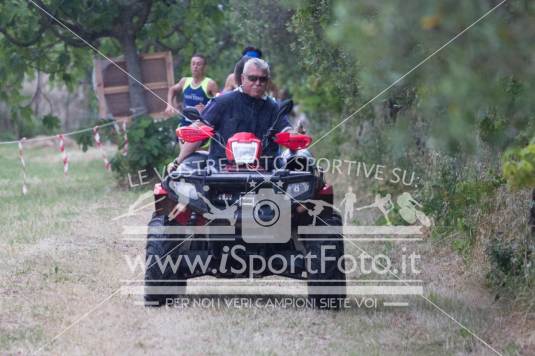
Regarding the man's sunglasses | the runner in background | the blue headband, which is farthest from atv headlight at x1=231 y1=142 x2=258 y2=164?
the runner in background

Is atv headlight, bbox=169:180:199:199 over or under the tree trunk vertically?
under

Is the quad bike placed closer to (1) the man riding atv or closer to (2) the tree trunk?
(1) the man riding atv

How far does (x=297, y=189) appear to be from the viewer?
8609 millimetres

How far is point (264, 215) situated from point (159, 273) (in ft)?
3.60

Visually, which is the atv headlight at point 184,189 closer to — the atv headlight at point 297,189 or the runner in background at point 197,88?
the atv headlight at point 297,189

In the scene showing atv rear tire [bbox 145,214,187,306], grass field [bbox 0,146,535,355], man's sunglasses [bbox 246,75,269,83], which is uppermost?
man's sunglasses [bbox 246,75,269,83]

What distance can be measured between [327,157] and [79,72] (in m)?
5.07

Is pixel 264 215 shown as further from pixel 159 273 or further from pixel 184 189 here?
pixel 159 273

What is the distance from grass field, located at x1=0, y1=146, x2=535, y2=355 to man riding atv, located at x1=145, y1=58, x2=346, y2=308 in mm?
360

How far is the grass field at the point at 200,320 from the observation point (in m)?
7.81

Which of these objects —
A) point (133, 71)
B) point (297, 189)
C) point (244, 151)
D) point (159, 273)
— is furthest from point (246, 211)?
point (133, 71)

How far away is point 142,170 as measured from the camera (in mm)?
19219

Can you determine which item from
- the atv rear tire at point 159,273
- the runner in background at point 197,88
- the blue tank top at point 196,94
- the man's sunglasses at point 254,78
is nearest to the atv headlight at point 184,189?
the atv rear tire at point 159,273

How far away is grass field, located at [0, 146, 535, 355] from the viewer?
25.6 ft
